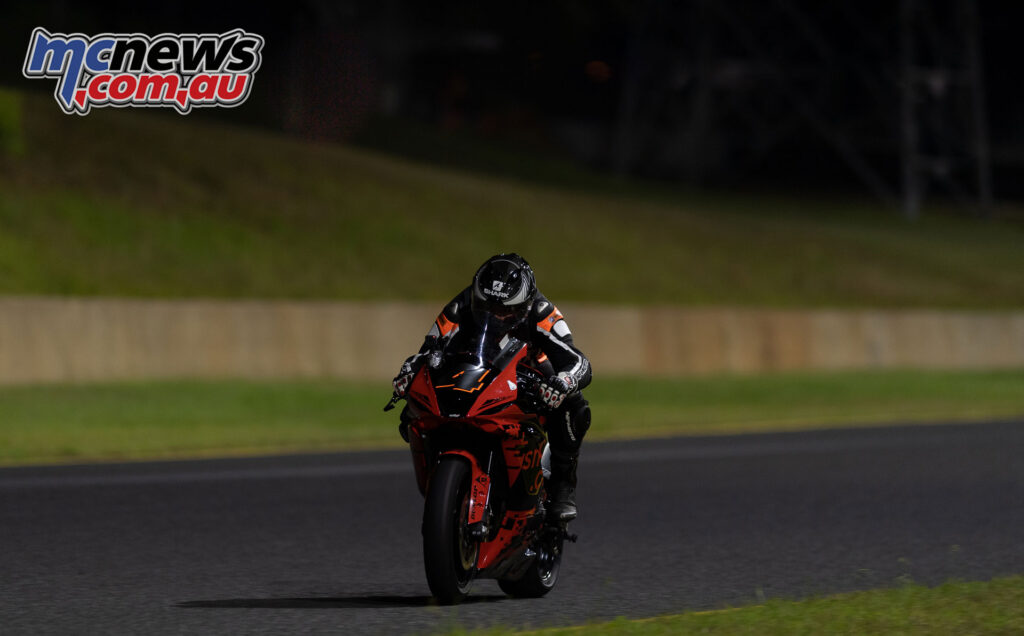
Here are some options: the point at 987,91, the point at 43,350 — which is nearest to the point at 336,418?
the point at 43,350

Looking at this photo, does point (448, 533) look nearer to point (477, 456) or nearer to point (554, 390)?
point (477, 456)

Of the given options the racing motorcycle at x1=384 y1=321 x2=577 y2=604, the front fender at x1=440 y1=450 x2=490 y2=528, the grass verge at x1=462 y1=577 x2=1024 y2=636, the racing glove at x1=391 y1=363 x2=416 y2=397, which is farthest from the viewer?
the racing glove at x1=391 y1=363 x2=416 y2=397

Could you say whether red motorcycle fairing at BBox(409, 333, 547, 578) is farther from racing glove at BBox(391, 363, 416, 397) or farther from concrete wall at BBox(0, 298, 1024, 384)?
concrete wall at BBox(0, 298, 1024, 384)

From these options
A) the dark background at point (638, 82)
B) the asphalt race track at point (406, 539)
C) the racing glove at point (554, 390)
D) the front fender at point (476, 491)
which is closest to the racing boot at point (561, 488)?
the asphalt race track at point (406, 539)

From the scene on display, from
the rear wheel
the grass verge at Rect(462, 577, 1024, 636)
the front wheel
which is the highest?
the front wheel

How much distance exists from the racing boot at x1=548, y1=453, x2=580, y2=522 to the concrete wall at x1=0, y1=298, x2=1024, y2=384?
51.0 feet

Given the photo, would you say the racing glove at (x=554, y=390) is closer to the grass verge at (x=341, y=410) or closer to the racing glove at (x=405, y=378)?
the racing glove at (x=405, y=378)

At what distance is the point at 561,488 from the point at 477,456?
0.82 meters

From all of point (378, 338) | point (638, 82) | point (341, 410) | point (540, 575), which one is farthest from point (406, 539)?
point (638, 82)

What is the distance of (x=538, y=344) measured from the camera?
834cm

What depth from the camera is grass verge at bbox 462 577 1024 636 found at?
7148 millimetres

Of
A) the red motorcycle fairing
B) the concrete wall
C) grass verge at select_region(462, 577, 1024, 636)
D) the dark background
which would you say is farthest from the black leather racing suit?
the dark background

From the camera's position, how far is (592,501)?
1337cm

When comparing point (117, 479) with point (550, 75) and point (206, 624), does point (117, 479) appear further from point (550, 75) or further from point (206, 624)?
point (550, 75)
